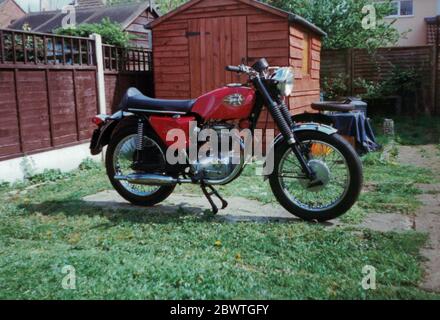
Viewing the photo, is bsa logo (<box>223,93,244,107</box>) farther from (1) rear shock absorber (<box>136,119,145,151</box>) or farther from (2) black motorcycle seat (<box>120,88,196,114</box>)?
(1) rear shock absorber (<box>136,119,145,151</box>)

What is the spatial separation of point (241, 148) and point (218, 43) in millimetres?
4001

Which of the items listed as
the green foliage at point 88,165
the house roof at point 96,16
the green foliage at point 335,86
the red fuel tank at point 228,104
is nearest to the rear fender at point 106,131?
the red fuel tank at point 228,104

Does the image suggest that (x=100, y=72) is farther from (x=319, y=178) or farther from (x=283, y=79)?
(x=319, y=178)

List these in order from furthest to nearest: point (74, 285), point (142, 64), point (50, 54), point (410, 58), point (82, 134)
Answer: point (410, 58) < point (142, 64) < point (82, 134) < point (50, 54) < point (74, 285)

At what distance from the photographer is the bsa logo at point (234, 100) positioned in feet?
13.7

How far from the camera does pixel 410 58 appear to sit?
12492 millimetres

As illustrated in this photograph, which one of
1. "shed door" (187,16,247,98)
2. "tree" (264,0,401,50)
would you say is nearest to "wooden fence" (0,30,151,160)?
"shed door" (187,16,247,98)

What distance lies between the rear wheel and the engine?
0.57 meters

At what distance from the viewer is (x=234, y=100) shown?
13.8 ft

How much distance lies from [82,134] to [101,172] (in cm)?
89

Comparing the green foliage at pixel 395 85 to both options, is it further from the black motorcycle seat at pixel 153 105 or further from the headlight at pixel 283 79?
the black motorcycle seat at pixel 153 105

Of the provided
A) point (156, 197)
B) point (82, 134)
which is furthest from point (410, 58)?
point (156, 197)
